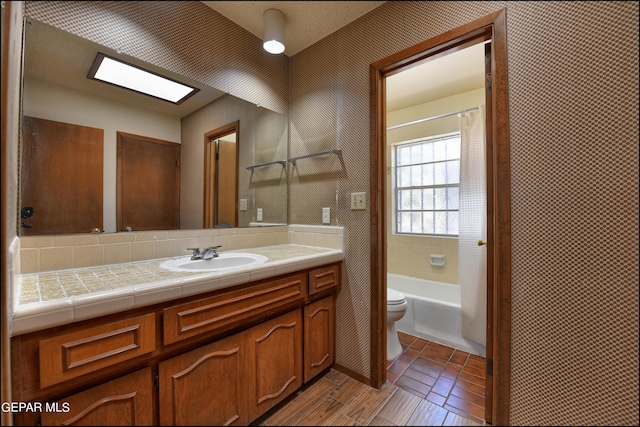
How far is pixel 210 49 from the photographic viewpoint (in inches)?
49.1

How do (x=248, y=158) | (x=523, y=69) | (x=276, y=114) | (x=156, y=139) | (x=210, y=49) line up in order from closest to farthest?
1. (x=523, y=69)
2. (x=156, y=139)
3. (x=210, y=49)
4. (x=248, y=158)
5. (x=276, y=114)

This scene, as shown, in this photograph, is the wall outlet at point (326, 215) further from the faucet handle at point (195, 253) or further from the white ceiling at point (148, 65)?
the white ceiling at point (148, 65)

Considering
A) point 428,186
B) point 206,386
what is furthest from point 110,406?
point 428,186

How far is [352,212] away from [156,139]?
102 centimetres

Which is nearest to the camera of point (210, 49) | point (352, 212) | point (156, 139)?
point (156, 139)

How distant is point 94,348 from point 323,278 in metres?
0.97

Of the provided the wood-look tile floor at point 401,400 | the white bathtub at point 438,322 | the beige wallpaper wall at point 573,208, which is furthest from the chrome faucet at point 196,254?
the white bathtub at point 438,322

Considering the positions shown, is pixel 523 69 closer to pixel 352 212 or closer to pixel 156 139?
pixel 352 212

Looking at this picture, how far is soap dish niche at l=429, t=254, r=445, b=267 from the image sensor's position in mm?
2604

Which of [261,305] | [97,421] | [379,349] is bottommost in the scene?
[379,349]

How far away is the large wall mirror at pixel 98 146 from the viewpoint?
31.6 inches

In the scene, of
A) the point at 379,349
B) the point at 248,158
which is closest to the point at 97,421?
the point at 379,349

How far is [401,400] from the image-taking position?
0.85 m

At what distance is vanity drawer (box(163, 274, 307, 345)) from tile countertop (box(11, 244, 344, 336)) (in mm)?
51
